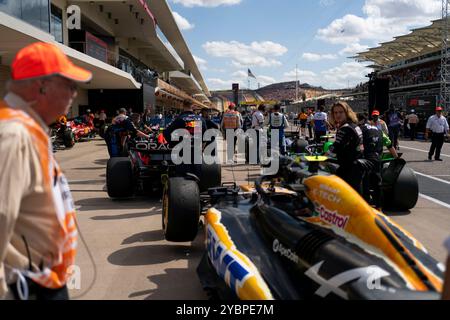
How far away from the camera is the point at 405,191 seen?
725 cm

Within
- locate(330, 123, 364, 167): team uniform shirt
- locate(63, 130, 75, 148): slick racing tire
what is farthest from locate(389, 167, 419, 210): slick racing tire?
locate(63, 130, 75, 148): slick racing tire

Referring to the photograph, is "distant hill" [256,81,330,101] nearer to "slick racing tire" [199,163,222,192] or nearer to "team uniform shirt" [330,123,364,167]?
"slick racing tire" [199,163,222,192]

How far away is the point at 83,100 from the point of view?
1294 inches

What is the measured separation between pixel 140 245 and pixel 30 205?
12.8ft

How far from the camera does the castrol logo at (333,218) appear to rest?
3.13 meters

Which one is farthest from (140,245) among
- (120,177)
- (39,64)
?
(39,64)

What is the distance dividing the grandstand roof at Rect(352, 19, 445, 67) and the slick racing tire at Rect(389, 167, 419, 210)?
38.5m

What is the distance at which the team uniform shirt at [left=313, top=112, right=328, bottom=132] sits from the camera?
16.9m

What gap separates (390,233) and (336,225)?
42 cm

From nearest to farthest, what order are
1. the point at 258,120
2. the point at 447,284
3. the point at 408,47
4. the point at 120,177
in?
the point at 447,284, the point at 120,177, the point at 258,120, the point at 408,47

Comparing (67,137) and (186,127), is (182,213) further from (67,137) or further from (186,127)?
(67,137)

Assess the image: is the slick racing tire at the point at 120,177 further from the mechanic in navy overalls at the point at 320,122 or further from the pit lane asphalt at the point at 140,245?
the mechanic in navy overalls at the point at 320,122
